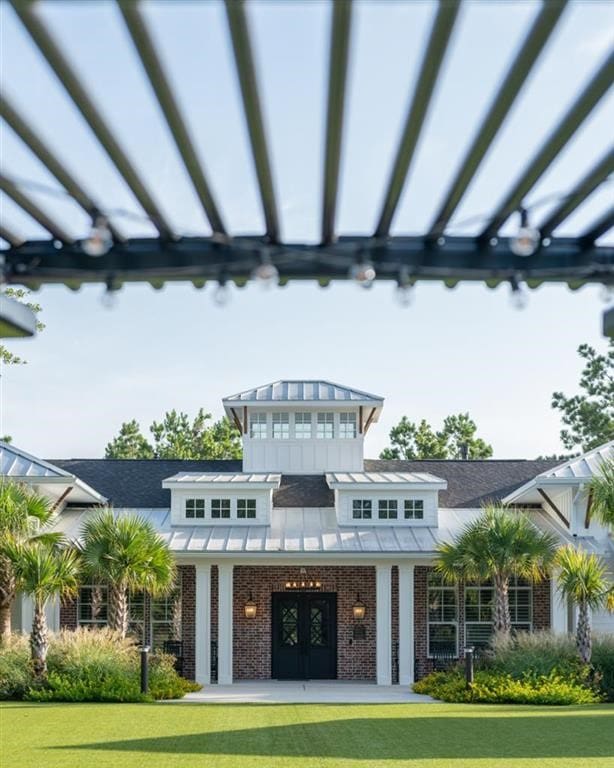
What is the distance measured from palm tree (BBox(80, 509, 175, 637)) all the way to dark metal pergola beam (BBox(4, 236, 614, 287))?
52.8 ft

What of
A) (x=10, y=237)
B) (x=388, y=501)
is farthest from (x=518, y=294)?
(x=388, y=501)

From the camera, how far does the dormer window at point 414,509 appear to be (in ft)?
81.7

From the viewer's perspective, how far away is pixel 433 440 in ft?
170

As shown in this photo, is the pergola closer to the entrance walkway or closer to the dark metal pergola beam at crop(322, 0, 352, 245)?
the dark metal pergola beam at crop(322, 0, 352, 245)

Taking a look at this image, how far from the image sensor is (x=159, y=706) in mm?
17547

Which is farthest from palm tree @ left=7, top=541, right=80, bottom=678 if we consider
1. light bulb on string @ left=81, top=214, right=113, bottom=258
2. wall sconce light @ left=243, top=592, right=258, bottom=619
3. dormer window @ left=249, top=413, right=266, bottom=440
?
light bulb on string @ left=81, top=214, right=113, bottom=258

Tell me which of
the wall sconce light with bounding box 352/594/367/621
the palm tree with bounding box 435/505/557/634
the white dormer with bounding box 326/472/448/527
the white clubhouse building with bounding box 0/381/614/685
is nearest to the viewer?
the palm tree with bounding box 435/505/557/634

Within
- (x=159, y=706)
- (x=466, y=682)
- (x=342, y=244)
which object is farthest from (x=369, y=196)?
(x=466, y=682)

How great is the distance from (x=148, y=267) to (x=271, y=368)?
3241 cm

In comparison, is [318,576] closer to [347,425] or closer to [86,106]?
[347,425]

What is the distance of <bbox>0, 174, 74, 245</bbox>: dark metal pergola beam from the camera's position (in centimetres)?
446

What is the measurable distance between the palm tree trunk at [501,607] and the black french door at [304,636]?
4.14 meters

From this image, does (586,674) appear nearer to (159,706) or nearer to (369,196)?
(159,706)

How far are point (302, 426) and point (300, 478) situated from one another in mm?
1377
